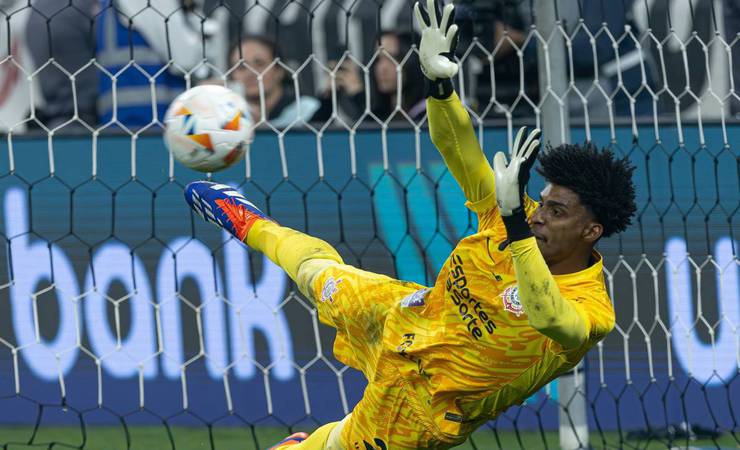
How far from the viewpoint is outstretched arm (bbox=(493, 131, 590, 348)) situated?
361 centimetres

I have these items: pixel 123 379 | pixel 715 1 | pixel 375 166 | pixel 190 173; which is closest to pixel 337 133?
pixel 375 166

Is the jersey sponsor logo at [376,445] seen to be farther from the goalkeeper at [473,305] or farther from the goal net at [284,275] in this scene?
the goal net at [284,275]

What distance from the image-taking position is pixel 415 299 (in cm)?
424

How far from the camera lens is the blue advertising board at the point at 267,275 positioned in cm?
590

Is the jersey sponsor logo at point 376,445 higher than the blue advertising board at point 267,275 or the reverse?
the reverse

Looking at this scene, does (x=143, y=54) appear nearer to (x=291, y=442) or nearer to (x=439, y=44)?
(x=291, y=442)

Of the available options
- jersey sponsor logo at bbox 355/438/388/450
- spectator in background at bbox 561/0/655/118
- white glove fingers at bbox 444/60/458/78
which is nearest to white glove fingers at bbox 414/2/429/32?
white glove fingers at bbox 444/60/458/78

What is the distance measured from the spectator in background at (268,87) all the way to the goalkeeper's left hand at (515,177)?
2.55m

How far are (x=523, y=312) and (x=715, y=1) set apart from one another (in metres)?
2.99

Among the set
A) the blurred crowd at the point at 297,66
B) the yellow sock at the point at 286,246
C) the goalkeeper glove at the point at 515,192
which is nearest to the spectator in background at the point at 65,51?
the blurred crowd at the point at 297,66

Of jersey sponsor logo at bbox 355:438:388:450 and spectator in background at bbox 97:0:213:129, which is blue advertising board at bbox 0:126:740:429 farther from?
jersey sponsor logo at bbox 355:438:388:450

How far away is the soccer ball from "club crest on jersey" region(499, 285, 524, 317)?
1.30m

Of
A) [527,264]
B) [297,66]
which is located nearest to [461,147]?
[527,264]

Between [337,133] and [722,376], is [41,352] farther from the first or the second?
[722,376]
